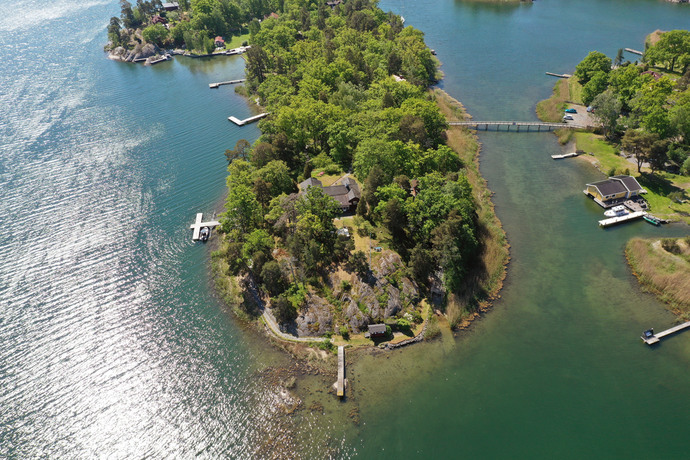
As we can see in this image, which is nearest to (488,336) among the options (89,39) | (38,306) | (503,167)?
(503,167)

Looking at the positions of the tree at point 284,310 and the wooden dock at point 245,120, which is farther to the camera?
the wooden dock at point 245,120

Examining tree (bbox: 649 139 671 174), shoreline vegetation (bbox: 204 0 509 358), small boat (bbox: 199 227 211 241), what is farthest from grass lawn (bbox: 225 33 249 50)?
tree (bbox: 649 139 671 174)

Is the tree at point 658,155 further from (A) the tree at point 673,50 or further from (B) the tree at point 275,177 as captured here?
(B) the tree at point 275,177

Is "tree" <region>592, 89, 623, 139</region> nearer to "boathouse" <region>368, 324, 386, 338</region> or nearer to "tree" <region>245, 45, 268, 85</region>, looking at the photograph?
"boathouse" <region>368, 324, 386, 338</region>

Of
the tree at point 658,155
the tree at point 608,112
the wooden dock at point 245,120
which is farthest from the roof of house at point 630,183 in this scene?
the wooden dock at point 245,120

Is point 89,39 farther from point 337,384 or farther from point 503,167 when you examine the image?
point 337,384

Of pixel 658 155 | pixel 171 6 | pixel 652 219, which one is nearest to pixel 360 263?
pixel 652 219
